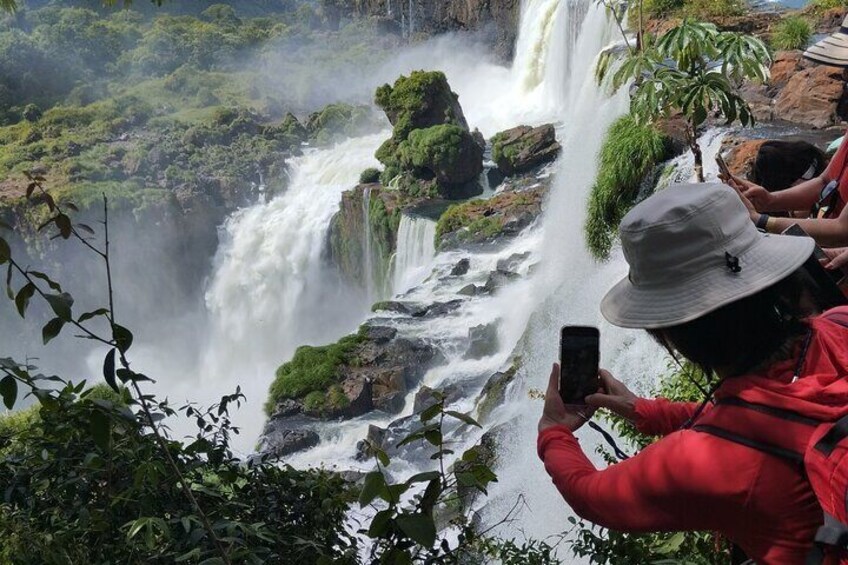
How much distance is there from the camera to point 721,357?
3.71ft

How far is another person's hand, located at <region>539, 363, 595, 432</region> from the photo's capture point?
4.62 feet

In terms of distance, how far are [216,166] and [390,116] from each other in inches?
411

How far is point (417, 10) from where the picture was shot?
115 feet

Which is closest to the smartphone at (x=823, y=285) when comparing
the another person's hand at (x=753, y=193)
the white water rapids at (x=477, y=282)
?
the another person's hand at (x=753, y=193)

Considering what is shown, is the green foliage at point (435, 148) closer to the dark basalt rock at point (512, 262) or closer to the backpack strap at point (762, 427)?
the dark basalt rock at point (512, 262)

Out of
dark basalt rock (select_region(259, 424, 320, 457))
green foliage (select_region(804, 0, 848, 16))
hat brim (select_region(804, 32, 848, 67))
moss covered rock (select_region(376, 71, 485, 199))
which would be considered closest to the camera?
hat brim (select_region(804, 32, 848, 67))

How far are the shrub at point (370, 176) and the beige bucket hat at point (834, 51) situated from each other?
682 inches

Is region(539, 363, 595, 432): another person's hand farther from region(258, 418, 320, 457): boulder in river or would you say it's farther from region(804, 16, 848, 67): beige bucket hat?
region(258, 418, 320, 457): boulder in river

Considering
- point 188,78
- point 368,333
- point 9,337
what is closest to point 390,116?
point 368,333

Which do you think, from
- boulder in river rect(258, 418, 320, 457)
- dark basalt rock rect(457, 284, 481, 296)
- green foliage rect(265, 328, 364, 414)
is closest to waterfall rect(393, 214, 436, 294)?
dark basalt rock rect(457, 284, 481, 296)

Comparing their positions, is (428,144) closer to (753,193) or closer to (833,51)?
(753,193)

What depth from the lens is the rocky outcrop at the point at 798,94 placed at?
746cm

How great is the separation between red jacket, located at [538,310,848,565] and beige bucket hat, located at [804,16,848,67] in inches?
57.3

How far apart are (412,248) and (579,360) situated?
13923mm
